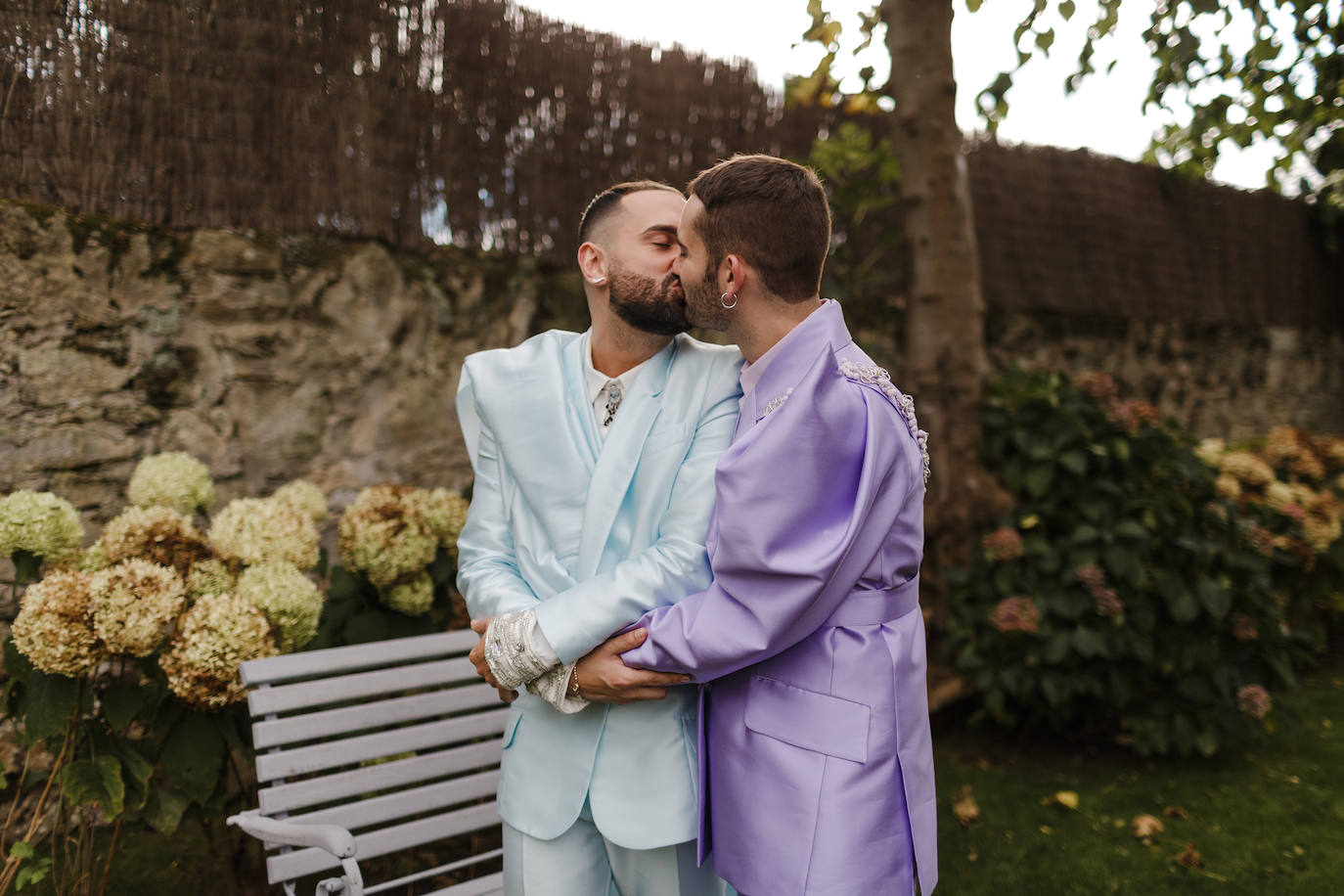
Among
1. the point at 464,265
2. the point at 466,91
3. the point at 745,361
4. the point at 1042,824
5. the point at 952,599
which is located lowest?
the point at 1042,824

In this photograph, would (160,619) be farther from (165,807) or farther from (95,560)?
(165,807)

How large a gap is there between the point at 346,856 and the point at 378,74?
2.85 meters

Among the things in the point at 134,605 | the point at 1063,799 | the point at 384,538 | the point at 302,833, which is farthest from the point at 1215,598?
the point at 134,605

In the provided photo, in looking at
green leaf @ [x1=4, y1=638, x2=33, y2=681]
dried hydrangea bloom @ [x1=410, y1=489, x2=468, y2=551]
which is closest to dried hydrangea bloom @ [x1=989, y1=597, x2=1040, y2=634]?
dried hydrangea bloom @ [x1=410, y1=489, x2=468, y2=551]

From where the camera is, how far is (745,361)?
1685 millimetres

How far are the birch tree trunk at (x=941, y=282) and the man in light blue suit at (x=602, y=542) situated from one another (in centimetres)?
224

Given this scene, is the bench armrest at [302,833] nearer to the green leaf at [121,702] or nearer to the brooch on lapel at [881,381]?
the green leaf at [121,702]

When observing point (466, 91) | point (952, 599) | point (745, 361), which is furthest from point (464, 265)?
point (952, 599)

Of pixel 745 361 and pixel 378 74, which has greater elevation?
pixel 378 74

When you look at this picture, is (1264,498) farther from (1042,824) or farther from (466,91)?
(466,91)

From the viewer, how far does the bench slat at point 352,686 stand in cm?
205

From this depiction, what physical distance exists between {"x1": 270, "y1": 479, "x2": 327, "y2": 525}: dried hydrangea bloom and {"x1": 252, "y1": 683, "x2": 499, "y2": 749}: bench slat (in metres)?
0.62

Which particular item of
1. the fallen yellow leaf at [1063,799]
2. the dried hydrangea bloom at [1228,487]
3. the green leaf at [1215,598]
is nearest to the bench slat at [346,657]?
the fallen yellow leaf at [1063,799]

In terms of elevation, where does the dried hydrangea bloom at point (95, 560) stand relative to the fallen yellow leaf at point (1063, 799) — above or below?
above
